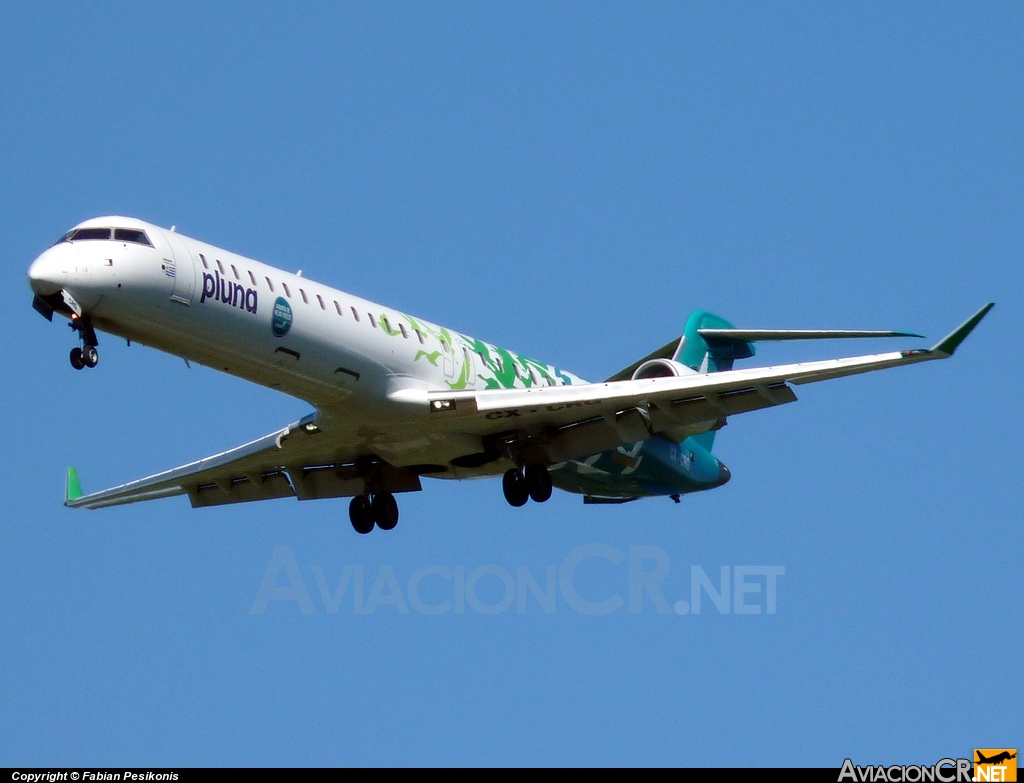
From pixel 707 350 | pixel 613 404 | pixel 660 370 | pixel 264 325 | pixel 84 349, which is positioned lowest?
pixel 84 349

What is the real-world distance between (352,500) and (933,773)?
12901 mm

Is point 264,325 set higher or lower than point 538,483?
higher

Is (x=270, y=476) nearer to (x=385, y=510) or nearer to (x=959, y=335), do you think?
(x=385, y=510)

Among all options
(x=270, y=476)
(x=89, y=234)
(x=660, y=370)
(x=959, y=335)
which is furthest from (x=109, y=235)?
(x=959, y=335)

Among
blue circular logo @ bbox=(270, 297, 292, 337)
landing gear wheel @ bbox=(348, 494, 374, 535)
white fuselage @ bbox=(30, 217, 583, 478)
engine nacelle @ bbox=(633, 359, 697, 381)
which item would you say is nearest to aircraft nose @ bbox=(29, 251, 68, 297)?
white fuselage @ bbox=(30, 217, 583, 478)

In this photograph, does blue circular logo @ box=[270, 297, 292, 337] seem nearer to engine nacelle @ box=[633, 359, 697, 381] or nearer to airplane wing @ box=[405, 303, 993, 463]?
airplane wing @ box=[405, 303, 993, 463]

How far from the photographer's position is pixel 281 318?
26.7 m

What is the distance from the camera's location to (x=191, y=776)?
74.3ft

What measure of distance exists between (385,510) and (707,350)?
696 centimetres

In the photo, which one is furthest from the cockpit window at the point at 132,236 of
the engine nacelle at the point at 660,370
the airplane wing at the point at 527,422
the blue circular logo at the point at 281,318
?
the engine nacelle at the point at 660,370

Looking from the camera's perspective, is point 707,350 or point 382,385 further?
point 707,350

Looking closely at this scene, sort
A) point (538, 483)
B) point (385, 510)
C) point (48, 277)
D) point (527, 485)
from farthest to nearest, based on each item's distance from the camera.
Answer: point (385, 510) → point (527, 485) → point (538, 483) → point (48, 277)

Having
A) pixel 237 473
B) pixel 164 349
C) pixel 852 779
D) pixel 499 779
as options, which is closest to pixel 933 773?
pixel 852 779

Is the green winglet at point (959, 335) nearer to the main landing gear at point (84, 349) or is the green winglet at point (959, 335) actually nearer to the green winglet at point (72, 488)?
the main landing gear at point (84, 349)
